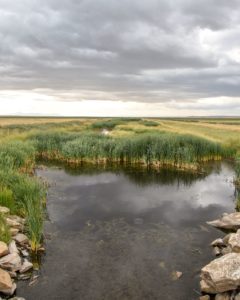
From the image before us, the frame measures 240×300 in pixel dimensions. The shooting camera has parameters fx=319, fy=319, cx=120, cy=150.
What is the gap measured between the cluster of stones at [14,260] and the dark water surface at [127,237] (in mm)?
410

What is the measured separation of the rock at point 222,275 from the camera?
7.87m

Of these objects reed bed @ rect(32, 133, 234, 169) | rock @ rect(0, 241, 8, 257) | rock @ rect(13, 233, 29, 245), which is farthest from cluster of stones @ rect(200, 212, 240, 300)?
reed bed @ rect(32, 133, 234, 169)

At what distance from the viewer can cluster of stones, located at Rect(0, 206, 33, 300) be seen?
320 inches

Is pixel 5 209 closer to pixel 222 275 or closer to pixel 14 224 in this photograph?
pixel 14 224

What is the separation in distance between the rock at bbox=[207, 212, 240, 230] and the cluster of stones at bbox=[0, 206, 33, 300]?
7.65m

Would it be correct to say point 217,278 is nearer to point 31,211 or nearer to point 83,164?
point 31,211

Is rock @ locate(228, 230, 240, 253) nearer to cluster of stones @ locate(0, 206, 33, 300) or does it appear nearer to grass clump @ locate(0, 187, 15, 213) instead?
cluster of stones @ locate(0, 206, 33, 300)

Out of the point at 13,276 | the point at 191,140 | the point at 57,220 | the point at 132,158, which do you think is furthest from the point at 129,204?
the point at 191,140

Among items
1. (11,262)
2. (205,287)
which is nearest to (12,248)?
(11,262)

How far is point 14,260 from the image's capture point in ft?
29.9

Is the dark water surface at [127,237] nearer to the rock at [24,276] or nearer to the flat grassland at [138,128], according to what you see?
the rock at [24,276]

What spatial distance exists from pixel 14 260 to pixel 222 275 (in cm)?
569

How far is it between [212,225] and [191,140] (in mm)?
15817

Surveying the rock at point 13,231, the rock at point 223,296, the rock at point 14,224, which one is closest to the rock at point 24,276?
the rock at point 13,231
